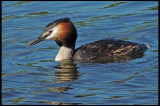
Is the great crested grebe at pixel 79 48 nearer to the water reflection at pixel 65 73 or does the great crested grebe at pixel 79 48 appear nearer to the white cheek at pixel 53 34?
the white cheek at pixel 53 34

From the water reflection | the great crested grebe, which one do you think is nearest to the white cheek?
the great crested grebe

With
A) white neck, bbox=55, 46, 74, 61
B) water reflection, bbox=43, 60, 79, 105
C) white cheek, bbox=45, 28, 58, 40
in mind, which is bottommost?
water reflection, bbox=43, 60, 79, 105

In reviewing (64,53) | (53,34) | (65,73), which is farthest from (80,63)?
(53,34)

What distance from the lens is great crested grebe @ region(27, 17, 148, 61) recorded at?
1242cm

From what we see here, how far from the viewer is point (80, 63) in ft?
40.3

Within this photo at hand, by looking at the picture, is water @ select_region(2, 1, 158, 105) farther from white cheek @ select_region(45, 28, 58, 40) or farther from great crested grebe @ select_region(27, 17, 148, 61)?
white cheek @ select_region(45, 28, 58, 40)

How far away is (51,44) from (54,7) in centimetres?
306

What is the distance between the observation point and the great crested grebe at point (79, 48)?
12.4m

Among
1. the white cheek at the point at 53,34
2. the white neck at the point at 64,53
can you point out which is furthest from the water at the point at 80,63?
the white cheek at the point at 53,34

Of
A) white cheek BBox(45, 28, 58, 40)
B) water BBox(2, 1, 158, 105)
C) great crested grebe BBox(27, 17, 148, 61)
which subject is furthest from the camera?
white cheek BBox(45, 28, 58, 40)

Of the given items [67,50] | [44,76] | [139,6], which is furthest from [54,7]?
[44,76]

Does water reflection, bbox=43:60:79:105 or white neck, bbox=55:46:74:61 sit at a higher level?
white neck, bbox=55:46:74:61

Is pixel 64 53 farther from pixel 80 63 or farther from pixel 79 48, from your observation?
pixel 80 63

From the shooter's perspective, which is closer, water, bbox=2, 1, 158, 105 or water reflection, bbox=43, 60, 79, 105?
water, bbox=2, 1, 158, 105
